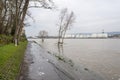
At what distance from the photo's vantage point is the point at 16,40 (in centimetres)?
2394

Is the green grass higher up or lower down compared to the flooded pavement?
higher up

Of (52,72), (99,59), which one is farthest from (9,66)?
(99,59)

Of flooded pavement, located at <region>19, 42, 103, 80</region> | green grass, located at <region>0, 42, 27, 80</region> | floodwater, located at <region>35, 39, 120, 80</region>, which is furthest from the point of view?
floodwater, located at <region>35, 39, 120, 80</region>

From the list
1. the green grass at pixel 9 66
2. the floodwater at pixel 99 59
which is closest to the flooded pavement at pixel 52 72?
the green grass at pixel 9 66

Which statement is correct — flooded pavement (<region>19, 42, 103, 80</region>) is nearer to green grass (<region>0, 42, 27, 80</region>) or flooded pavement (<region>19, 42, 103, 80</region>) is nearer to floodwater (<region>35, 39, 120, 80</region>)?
green grass (<region>0, 42, 27, 80</region>)

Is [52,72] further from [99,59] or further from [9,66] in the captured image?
[99,59]

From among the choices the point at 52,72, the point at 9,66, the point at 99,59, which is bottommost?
the point at 99,59

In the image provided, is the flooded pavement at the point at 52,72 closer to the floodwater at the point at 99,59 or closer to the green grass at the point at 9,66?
the green grass at the point at 9,66

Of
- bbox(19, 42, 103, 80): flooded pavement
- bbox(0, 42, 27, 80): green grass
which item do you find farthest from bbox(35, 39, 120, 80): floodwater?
bbox(0, 42, 27, 80): green grass

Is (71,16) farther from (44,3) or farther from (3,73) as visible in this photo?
(3,73)

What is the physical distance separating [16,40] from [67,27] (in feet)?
138

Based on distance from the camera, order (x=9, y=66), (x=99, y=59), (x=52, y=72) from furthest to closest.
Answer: (x=99, y=59) → (x=52, y=72) → (x=9, y=66)

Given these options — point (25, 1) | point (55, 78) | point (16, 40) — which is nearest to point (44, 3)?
point (25, 1)

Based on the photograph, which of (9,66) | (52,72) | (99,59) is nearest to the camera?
(9,66)
